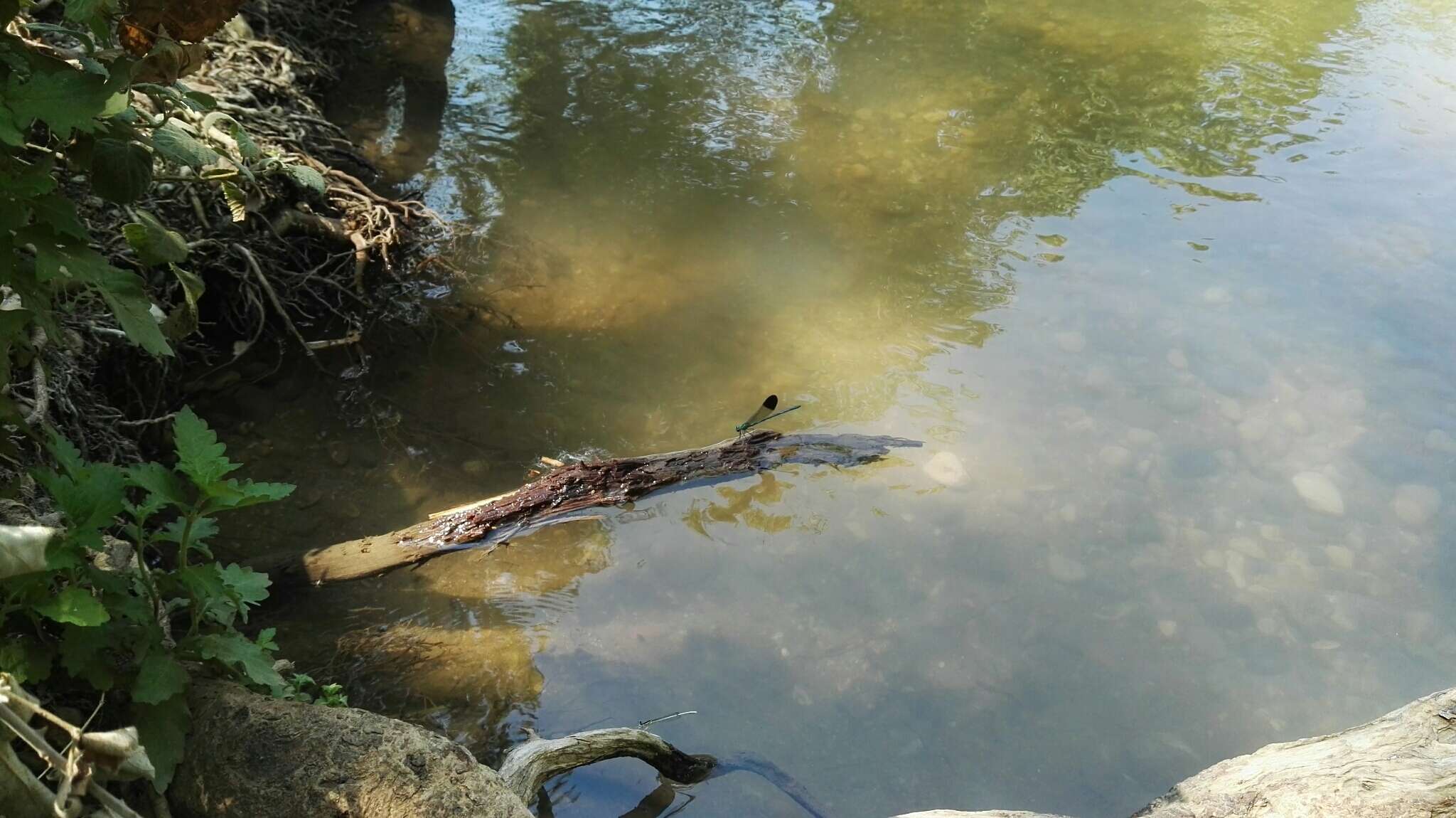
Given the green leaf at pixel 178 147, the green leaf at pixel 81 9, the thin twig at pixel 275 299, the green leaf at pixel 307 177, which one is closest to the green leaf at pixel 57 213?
the green leaf at pixel 81 9

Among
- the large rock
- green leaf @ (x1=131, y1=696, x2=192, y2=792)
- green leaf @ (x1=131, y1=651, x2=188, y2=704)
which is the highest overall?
green leaf @ (x1=131, y1=651, x2=188, y2=704)

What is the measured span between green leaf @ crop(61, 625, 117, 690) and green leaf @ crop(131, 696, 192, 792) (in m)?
0.08

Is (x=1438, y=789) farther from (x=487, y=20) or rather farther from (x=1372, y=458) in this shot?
(x=487, y=20)

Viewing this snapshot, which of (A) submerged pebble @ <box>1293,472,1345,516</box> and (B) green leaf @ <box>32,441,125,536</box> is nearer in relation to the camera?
(B) green leaf @ <box>32,441,125,536</box>

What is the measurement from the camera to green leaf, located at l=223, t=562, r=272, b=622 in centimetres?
181

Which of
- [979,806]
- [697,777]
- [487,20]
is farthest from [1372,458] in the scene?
[487,20]

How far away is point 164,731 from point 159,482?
1.32 ft

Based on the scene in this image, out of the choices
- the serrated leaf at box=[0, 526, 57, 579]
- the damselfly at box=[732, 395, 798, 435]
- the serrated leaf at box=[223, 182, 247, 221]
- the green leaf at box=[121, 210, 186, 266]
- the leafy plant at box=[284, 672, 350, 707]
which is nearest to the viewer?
the serrated leaf at box=[0, 526, 57, 579]

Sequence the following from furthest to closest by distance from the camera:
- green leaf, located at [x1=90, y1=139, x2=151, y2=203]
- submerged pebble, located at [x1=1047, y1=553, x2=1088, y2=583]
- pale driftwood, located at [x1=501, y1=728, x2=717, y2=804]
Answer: submerged pebble, located at [x1=1047, y1=553, x2=1088, y2=583] → pale driftwood, located at [x1=501, y1=728, x2=717, y2=804] → green leaf, located at [x1=90, y1=139, x2=151, y2=203]

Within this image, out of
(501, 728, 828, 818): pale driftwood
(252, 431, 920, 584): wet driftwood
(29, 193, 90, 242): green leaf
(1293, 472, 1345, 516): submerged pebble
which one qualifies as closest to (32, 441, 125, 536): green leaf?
(29, 193, 90, 242): green leaf

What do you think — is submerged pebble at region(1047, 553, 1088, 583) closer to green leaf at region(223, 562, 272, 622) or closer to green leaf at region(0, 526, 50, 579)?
green leaf at region(223, 562, 272, 622)

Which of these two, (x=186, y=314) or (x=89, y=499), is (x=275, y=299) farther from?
(x=89, y=499)

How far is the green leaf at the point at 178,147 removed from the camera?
1916 mm

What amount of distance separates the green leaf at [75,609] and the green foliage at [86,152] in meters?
0.35
